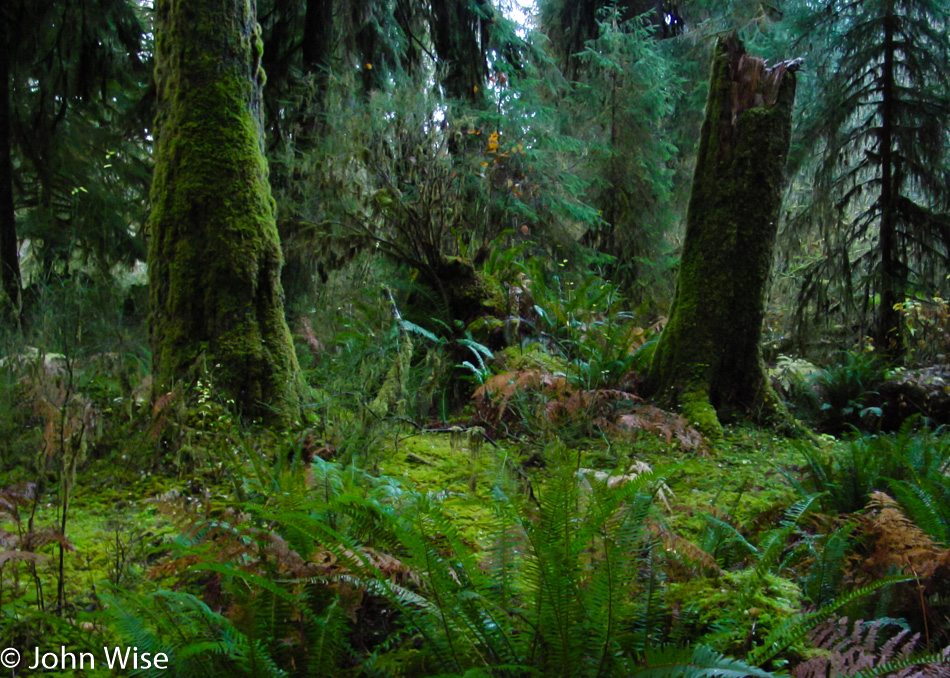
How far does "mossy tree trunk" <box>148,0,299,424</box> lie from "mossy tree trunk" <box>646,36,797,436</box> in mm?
3361

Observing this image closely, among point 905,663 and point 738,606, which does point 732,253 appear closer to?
point 738,606

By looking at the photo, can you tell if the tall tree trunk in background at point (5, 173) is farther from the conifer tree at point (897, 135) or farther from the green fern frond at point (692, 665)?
the conifer tree at point (897, 135)

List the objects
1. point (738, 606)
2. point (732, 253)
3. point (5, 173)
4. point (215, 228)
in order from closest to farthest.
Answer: point (738, 606)
point (215, 228)
point (732, 253)
point (5, 173)

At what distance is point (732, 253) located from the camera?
5410mm

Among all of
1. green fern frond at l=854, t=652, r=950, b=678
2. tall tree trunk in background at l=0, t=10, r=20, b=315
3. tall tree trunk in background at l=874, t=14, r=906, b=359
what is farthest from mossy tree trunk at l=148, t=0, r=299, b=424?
tall tree trunk in background at l=874, t=14, r=906, b=359

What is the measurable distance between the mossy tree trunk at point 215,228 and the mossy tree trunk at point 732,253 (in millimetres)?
3361

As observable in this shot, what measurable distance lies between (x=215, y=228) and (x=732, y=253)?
426 cm

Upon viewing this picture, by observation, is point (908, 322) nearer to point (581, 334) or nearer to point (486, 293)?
point (581, 334)

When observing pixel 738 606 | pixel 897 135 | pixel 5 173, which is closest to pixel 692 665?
pixel 738 606

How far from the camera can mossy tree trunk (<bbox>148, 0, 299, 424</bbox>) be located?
149 inches

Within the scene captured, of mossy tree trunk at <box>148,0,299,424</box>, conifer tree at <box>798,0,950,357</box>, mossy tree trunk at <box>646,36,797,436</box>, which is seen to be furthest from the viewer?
conifer tree at <box>798,0,950,357</box>

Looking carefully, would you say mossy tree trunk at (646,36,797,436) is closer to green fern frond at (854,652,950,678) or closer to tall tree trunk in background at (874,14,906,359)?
green fern frond at (854,652,950,678)

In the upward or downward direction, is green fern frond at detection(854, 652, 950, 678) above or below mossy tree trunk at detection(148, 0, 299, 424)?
below

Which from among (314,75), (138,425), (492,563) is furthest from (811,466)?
(314,75)
